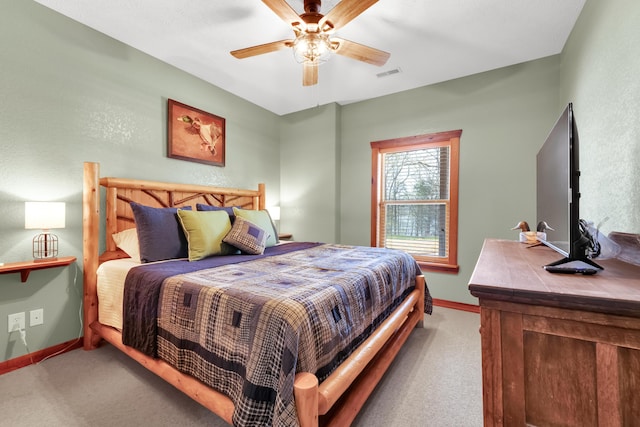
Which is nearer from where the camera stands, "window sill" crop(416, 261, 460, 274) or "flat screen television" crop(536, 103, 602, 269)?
"flat screen television" crop(536, 103, 602, 269)

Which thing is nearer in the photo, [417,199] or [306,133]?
[417,199]

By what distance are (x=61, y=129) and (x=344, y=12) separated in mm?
2410

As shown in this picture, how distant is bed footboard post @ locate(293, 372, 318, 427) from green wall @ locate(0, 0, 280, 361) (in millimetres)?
2351

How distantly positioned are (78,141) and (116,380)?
195 cm

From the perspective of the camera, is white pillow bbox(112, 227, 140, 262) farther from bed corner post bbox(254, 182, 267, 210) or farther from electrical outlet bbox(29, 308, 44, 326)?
bed corner post bbox(254, 182, 267, 210)

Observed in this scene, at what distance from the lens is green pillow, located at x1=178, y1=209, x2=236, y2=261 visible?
2.27 metres

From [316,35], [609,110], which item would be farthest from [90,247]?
[609,110]

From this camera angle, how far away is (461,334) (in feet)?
8.39

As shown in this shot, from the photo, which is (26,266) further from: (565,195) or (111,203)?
(565,195)

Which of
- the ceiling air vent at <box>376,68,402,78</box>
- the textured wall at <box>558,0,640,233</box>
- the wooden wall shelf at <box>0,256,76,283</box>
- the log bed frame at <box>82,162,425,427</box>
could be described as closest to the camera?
the log bed frame at <box>82,162,425,427</box>

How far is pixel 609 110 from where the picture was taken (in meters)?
1.61

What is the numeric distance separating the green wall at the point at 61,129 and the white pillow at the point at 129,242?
29 centimetres

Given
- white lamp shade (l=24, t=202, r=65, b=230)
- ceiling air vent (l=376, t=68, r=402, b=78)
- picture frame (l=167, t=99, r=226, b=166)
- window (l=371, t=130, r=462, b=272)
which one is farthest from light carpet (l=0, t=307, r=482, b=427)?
ceiling air vent (l=376, t=68, r=402, b=78)

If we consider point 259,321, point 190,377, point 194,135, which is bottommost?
point 190,377
